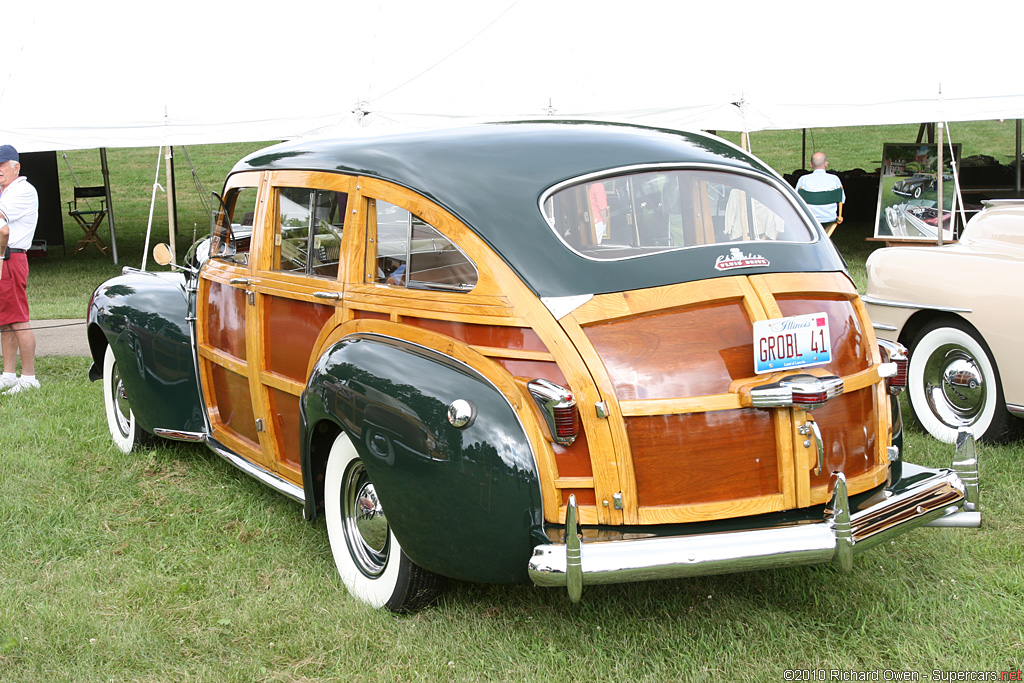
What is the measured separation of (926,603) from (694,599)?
86cm

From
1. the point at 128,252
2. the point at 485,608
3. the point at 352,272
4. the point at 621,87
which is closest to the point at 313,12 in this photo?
the point at 621,87

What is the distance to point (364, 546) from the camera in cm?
376

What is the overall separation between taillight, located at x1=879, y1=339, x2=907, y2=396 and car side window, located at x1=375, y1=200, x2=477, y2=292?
1.53 metres

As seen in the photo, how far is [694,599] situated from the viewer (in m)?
3.62

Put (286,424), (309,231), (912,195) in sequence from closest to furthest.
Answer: (309,231), (286,424), (912,195)

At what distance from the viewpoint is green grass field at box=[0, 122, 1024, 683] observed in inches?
126

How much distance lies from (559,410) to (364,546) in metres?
1.26

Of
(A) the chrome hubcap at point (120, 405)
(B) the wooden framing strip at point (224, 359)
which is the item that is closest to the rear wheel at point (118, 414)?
(A) the chrome hubcap at point (120, 405)

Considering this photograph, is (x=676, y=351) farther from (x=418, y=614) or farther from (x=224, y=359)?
(x=224, y=359)

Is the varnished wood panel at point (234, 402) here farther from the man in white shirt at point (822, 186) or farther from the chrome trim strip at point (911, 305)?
the man in white shirt at point (822, 186)

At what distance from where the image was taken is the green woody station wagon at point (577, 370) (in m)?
2.98

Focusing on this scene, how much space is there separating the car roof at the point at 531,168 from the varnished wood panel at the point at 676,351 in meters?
0.14

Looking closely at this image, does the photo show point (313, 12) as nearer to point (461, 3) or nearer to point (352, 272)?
point (461, 3)

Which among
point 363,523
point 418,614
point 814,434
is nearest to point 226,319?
point 363,523
